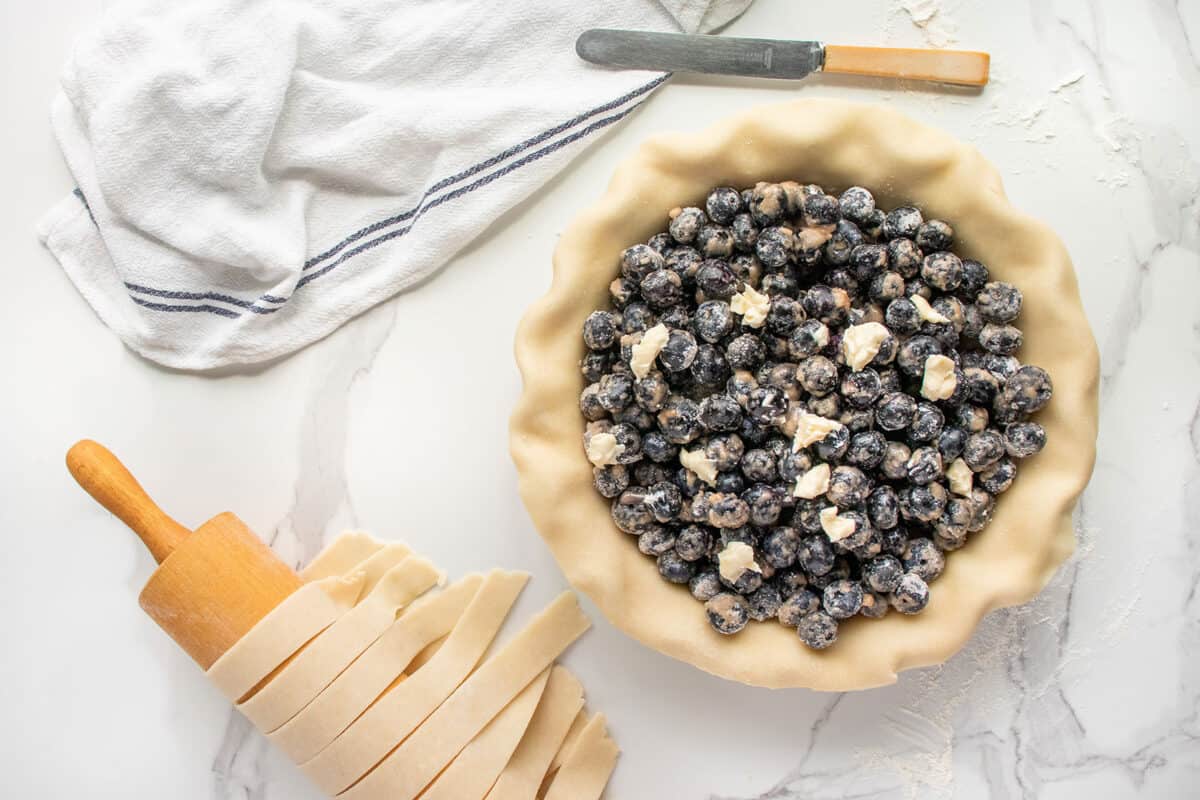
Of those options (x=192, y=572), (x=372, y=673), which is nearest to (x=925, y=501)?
(x=372, y=673)

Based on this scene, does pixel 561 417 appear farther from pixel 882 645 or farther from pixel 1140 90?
pixel 1140 90

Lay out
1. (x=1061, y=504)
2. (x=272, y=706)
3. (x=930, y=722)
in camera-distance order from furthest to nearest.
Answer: (x=930, y=722) → (x=272, y=706) → (x=1061, y=504)

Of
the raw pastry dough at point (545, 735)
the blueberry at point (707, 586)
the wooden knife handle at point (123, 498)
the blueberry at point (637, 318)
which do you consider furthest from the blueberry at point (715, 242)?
the wooden knife handle at point (123, 498)

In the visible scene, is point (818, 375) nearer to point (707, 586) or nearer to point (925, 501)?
point (925, 501)

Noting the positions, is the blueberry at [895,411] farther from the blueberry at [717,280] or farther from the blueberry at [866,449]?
the blueberry at [717,280]

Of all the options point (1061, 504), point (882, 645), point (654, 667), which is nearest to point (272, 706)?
point (654, 667)

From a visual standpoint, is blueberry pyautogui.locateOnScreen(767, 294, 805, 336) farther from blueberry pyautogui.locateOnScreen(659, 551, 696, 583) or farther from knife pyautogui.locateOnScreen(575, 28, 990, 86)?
knife pyautogui.locateOnScreen(575, 28, 990, 86)

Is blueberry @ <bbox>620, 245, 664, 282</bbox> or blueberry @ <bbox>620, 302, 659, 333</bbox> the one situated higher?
blueberry @ <bbox>620, 245, 664, 282</bbox>

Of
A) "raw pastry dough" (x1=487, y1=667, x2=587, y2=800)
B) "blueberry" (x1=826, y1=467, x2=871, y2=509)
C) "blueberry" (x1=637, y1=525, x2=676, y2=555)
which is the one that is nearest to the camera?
"blueberry" (x1=826, y1=467, x2=871, y2=509)

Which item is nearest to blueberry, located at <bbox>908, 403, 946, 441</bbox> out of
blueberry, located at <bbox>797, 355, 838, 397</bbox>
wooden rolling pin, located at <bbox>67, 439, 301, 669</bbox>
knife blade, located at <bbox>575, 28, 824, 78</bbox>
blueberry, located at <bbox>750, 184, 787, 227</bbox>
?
blueberry, located at <bbox>797, 355, 838, 397</bbox>
